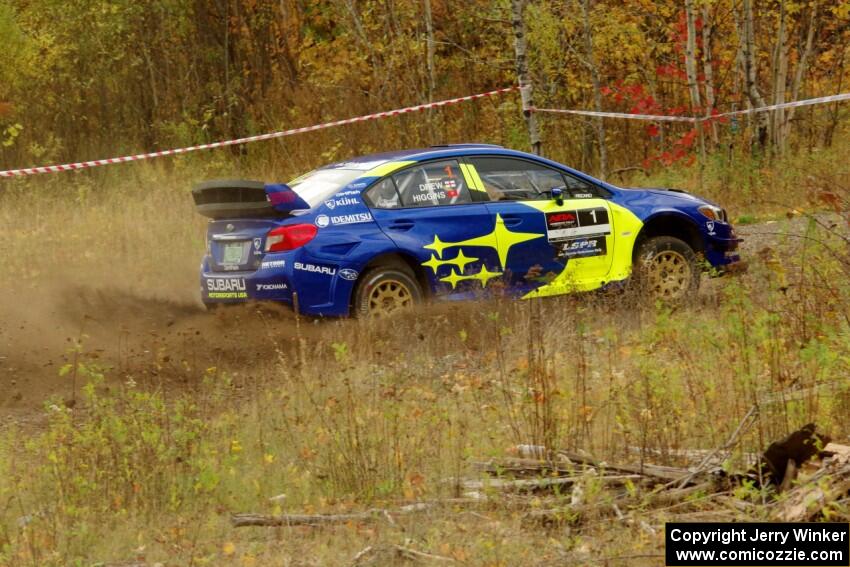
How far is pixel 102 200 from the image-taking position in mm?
19078

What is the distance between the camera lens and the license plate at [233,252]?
36.0ft

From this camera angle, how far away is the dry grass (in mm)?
6262

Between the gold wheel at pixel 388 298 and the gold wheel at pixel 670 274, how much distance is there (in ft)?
8.07

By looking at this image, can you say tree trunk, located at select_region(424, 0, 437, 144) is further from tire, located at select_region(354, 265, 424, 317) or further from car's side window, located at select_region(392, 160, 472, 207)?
tire, located at select_region(354, 265, 424, 317)

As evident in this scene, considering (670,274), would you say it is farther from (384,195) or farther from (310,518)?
(310,518)

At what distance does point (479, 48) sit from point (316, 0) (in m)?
3.48

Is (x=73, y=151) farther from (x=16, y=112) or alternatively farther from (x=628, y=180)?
(x=628, y=180)

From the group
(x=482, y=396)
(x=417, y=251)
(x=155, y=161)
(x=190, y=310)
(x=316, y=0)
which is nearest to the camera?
(x=482, y=396)

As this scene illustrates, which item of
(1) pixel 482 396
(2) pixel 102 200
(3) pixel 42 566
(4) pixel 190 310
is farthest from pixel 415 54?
(3) pixel 42 566

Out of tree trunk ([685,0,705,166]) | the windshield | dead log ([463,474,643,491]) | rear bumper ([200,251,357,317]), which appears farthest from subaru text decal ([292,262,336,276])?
tree trunk ([685,0,705,166])

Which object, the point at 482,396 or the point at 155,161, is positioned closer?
the point at 482,396

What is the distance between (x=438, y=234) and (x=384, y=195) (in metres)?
0.58

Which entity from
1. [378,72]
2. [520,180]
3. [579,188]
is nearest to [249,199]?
[520,180]

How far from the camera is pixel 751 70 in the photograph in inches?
755
